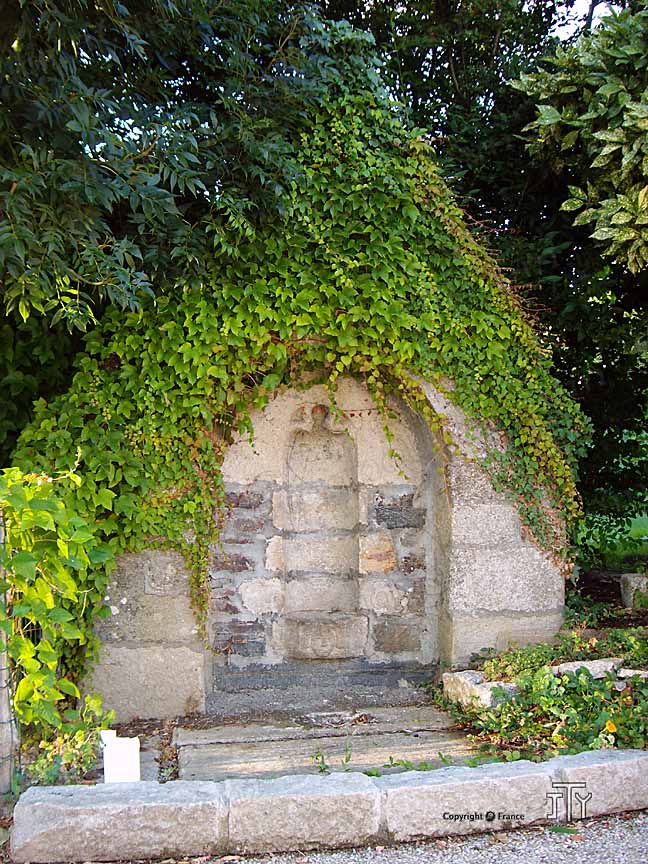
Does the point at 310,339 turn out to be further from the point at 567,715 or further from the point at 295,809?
the point at 295,809

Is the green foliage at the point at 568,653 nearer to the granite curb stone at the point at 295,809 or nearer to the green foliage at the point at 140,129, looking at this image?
the granite curb stone at the point at 295,809

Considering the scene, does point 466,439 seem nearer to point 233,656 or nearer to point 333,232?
point 333,232

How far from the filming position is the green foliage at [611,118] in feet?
14.2

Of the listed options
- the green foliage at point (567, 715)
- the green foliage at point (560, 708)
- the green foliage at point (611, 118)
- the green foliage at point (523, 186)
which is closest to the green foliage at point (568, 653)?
the green foliage at point (560, 708)

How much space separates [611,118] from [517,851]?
12.4 feet

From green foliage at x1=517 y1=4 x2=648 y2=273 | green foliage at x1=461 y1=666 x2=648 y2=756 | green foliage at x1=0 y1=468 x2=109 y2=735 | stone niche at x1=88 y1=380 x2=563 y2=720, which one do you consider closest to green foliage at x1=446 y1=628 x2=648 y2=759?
green foliage at x1=461 y1=666 x2=648 y2=756

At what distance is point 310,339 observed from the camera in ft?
14.8

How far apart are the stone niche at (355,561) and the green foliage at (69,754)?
1.20m

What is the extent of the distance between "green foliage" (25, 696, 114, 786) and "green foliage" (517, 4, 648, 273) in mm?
3633

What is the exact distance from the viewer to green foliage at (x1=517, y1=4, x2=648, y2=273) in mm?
4316

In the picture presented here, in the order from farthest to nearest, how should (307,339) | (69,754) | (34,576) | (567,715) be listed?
(307,339)
(567,715)
(69,754)
(34,576)

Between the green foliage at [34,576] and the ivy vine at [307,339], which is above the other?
the ivy vine at [307,339]

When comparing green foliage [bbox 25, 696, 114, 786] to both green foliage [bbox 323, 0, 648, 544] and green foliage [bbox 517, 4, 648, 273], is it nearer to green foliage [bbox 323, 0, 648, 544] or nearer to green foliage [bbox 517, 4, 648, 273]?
green foliage [bbox 517, 4, 648, 273]

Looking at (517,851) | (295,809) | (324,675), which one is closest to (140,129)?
(295,809)
